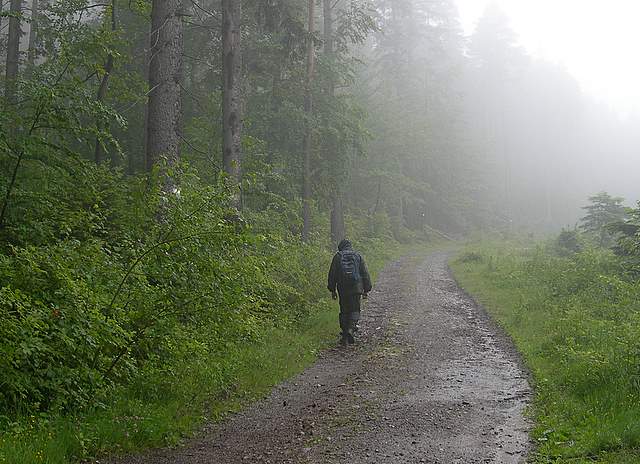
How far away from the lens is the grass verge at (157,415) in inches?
199

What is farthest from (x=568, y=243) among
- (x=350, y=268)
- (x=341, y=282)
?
(x=341, y=282)

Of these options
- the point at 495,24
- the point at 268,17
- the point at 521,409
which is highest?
the point at 495,24

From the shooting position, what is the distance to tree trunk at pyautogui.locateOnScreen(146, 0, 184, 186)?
10758 millimetres

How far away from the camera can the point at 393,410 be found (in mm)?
7184

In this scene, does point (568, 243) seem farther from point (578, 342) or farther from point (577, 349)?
point (577, 349)

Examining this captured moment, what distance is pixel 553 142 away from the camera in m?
73.1

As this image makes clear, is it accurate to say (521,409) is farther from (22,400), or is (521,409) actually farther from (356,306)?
(22,400)

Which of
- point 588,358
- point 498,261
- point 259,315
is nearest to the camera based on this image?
point 588,358

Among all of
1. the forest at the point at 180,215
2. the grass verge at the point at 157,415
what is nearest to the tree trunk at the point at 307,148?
the forest at the point at 180,215

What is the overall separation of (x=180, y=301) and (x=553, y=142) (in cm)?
7423

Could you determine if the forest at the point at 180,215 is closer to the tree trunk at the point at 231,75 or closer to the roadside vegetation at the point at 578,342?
the tree trunk at the point at 231,75

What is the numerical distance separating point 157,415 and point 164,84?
6714mm

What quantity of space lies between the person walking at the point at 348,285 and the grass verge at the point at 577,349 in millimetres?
3021

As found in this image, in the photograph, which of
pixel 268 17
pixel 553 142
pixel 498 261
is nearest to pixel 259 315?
pixel 268 17
